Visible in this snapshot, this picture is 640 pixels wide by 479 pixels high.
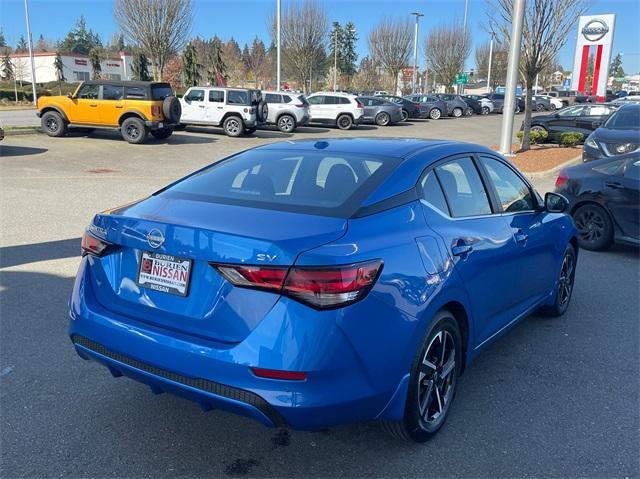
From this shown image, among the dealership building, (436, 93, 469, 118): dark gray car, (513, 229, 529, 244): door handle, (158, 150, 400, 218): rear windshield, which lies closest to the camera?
(158, 150, 400, 218): rear windshield

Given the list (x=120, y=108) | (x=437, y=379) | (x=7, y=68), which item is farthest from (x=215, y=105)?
(x=7, y=68)

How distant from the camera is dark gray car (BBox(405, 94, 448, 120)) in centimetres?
3856

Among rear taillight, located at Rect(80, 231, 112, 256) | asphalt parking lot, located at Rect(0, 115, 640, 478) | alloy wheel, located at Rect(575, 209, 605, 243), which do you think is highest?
rear taillight, located at Rect(80, 231, 112, 256)

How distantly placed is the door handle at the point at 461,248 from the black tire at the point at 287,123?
23.8 m

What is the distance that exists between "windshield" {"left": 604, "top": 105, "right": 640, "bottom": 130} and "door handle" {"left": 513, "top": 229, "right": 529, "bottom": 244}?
11168 millimetres

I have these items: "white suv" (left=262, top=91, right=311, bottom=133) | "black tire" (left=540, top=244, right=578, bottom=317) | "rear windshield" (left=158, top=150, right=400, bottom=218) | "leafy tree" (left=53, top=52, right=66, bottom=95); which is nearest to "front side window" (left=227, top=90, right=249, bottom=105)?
"white suv" (left=262, top=91, right=311, bottom=133)

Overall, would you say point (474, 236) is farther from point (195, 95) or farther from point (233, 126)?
point (195, 95)

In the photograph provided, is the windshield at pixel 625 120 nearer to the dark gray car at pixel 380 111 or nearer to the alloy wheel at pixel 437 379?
the alloy wheel at pixel 437 379

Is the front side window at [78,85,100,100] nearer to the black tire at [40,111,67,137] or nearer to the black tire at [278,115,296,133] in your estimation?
the black tire at [40,111,67,137]

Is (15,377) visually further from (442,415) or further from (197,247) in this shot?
(442,415)

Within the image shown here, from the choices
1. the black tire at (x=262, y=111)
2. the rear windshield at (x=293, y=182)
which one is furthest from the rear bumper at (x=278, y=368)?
the black tire at (x=262, y=111)

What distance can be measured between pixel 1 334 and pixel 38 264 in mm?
1935

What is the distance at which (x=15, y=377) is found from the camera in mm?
3711

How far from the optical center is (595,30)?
1437 inches
